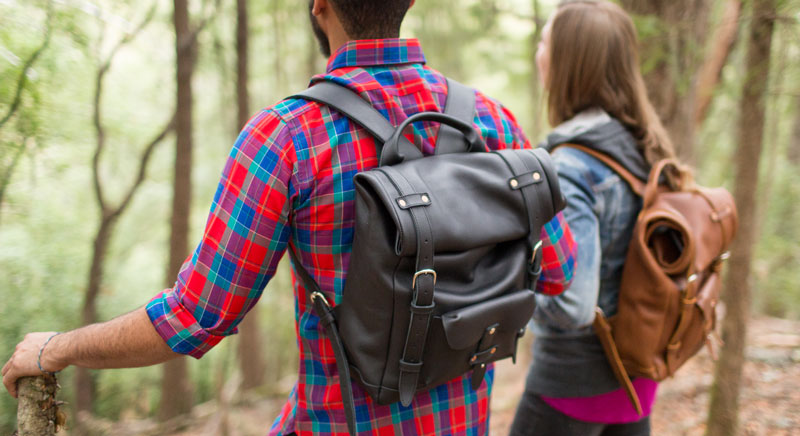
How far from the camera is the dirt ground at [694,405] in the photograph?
3.57m

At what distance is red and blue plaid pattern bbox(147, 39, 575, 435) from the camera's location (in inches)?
40.9

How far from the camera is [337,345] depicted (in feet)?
3.62

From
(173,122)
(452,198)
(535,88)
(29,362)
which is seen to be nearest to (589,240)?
(452,198)

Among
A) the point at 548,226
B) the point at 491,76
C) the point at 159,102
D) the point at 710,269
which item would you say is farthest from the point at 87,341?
the point at 491,76

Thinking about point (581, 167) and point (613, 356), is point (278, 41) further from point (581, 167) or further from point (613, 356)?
point (613, 356)

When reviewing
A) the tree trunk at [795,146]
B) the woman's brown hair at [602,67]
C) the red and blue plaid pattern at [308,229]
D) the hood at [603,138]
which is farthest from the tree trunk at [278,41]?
the tree trunk at [795,146]

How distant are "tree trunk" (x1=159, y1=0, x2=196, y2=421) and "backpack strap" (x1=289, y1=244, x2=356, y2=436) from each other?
11.2 feet

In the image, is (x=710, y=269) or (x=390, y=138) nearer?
(x=390, y=138)

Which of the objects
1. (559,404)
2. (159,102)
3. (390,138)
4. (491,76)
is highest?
(491,76)

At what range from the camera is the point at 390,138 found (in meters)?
1.09

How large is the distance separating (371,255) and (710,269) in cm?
137

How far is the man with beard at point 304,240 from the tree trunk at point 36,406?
0.04 meters

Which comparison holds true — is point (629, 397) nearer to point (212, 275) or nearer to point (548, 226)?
point (548, 226)

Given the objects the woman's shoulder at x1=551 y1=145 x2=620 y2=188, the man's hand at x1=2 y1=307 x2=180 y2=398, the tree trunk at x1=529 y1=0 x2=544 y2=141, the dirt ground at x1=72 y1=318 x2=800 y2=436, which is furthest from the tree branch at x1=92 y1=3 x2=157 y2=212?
the tree trunk at x1=529 y1=0 x2=544 y2=141
